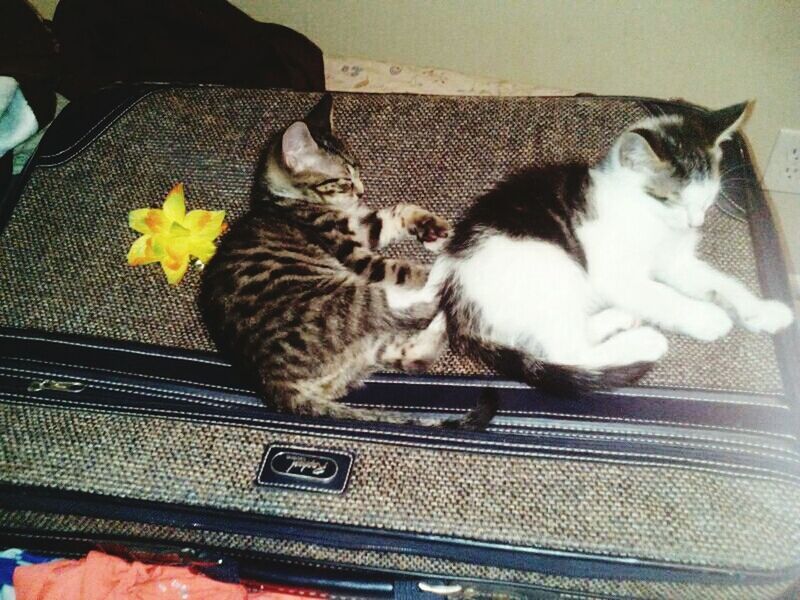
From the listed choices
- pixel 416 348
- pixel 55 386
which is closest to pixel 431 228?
pixel 416 348

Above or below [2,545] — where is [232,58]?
above

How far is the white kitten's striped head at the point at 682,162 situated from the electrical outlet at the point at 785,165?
581 mm

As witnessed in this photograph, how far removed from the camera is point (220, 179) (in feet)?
3.54

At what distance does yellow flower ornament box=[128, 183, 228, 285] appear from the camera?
3.17ft

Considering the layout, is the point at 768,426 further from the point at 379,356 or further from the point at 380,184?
the point at 380,184

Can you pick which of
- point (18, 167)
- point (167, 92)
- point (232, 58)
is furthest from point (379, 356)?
point (18, 167)

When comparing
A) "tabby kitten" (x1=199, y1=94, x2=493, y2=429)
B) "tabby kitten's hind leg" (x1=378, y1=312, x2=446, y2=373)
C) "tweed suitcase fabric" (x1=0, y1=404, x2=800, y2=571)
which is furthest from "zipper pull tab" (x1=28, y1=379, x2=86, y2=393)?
"tabby kitten's hind leg" (x1=378, y1=312, x2=446, y2=373)

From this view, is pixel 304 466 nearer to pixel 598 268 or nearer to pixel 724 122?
pixel 598 268

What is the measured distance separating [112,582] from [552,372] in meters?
0.70

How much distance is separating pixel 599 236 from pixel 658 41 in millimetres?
631

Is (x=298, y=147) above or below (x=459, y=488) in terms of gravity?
above

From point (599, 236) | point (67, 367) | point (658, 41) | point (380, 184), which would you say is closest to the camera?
point (67, 367)

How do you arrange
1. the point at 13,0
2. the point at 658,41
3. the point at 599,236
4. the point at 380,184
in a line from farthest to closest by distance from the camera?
the point at 13,0, the point at 658,41, the point at 380,184, the point at 599,236

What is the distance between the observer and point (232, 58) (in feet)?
4.56
